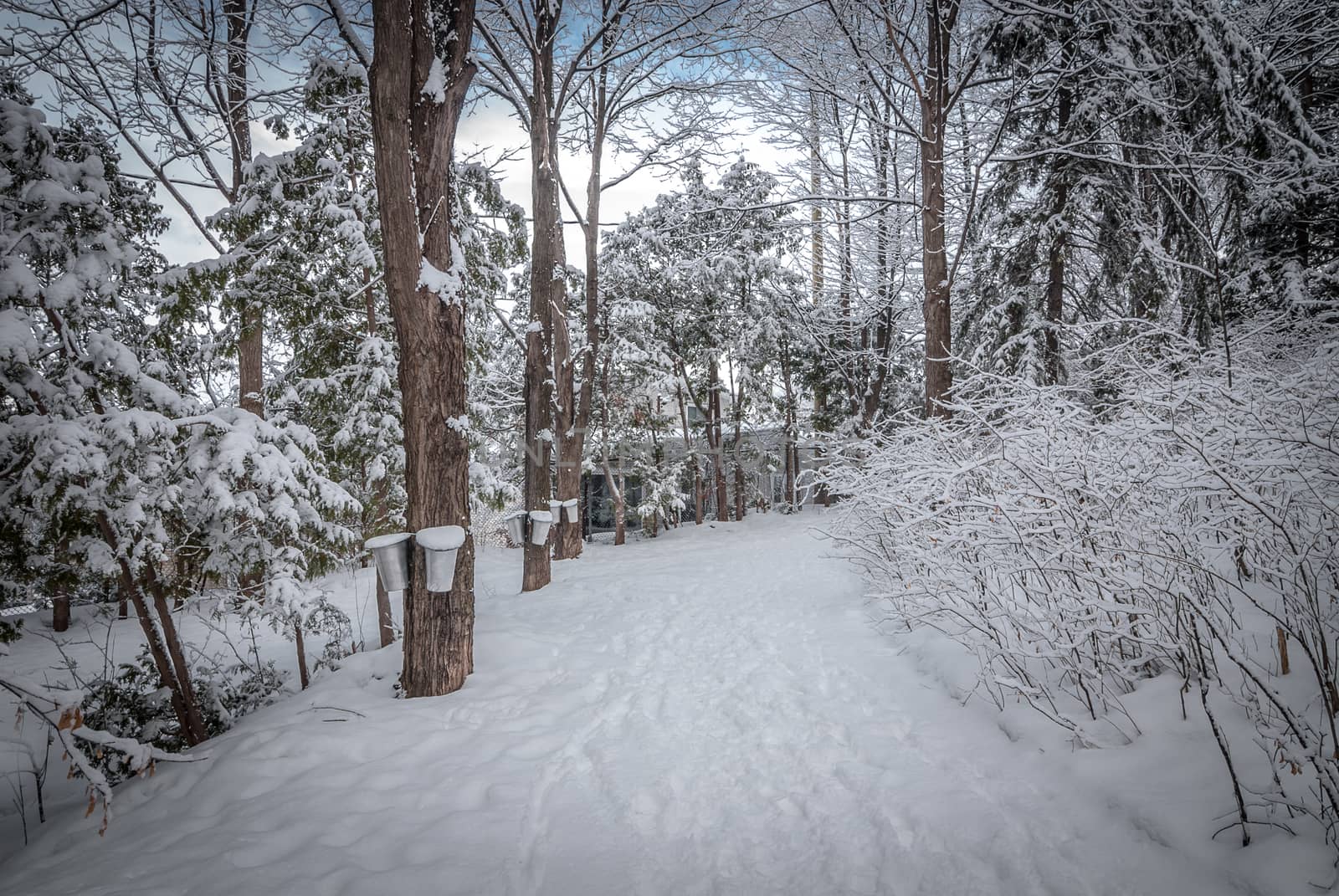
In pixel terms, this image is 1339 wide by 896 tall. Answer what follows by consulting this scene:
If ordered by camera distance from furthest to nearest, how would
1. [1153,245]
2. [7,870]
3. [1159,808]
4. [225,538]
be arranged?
[1153,245], [225,538], [7,870], [1159,808]

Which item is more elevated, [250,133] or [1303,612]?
[250,133]

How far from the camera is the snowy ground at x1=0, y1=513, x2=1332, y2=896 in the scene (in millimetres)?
1728

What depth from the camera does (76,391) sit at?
2957 mm

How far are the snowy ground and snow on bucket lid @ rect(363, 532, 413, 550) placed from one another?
0.96 meters

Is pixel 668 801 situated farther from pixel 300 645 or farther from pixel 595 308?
pixel 595 308

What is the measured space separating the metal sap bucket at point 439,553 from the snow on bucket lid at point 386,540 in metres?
0.07

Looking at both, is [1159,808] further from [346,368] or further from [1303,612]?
[346,368]

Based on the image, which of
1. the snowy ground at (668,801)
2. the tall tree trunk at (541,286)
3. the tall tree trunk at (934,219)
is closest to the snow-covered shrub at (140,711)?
the snowy ground at (668,801)

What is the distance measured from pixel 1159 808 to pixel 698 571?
657 cm

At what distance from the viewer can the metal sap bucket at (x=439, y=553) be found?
3105mm

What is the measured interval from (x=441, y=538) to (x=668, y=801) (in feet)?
6.48

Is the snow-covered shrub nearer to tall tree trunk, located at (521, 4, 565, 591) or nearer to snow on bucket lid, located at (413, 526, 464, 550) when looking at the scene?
snow on bucket lid, located at (413, 526, 464, 550)

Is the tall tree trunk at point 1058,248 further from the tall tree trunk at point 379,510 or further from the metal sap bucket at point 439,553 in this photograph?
the tall tree trunk at point 379,510

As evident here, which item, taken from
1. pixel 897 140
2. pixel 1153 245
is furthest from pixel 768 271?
pixel 1153 245
